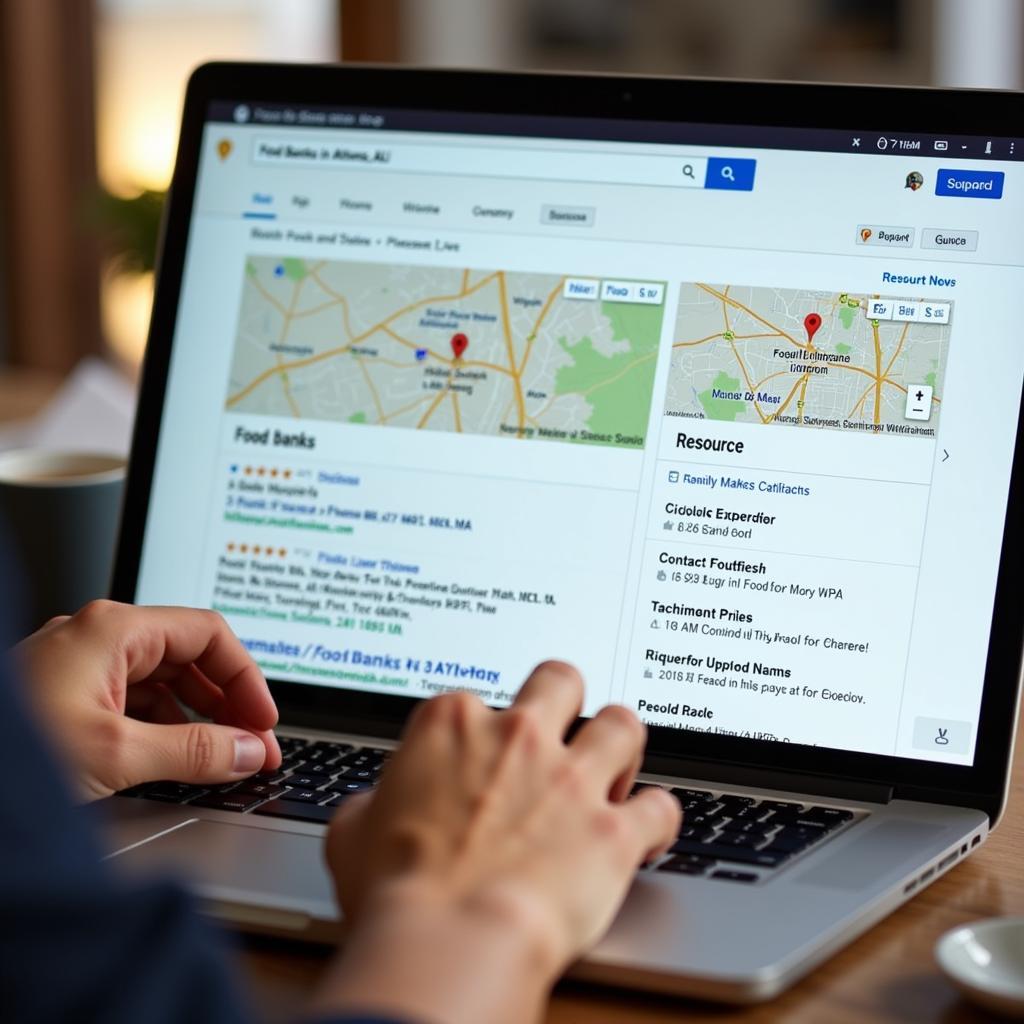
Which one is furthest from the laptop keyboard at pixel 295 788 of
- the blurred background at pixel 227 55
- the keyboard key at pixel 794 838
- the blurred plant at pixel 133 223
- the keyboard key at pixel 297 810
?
the blurred background at pixel 227 55

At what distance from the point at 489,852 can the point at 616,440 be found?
337 mm

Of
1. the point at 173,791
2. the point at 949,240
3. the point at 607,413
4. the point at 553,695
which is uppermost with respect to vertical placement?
the point at 949,240

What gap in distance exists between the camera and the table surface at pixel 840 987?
50 centimetres

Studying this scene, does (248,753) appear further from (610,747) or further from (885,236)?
(885,236)

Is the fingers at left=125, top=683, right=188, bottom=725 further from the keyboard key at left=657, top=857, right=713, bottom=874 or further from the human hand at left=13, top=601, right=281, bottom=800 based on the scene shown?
the keyboard key at left=657, top=857, right=713, bottom=874

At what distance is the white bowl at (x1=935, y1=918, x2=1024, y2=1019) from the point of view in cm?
48

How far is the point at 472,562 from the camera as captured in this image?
A: 0.78 m

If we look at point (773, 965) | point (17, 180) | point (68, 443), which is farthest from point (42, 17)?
point (773, 965)

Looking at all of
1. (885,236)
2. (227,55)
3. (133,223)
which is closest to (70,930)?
(885,236)

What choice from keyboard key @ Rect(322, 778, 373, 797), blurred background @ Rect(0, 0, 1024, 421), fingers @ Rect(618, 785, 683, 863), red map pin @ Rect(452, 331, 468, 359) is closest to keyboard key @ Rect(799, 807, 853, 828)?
fingers @ Rect(618, 785, 683, 863)

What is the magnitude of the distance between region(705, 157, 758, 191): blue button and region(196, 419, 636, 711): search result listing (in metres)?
0.19

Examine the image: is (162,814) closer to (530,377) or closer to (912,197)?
(530,377)

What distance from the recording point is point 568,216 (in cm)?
79

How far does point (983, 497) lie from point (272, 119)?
51 cm
